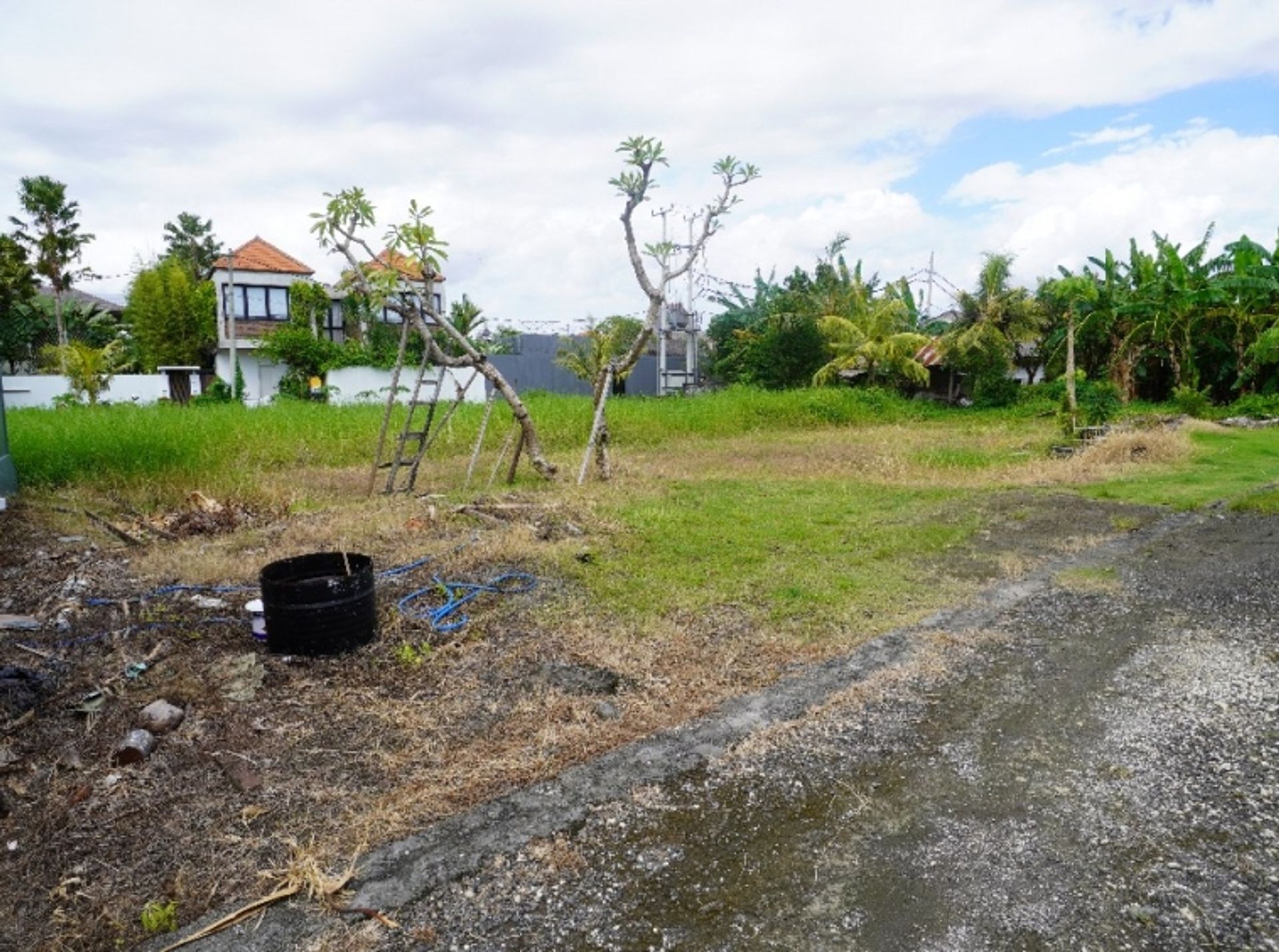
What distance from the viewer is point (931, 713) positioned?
4.05 meters

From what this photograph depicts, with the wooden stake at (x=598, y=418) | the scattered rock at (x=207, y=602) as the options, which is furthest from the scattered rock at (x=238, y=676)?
the wooden stake at (x=598, y=418)

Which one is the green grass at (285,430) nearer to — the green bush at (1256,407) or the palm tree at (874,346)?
the palm tree at (874,346)

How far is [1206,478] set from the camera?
10.7 meters

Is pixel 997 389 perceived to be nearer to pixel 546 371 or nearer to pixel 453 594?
pixel 546 371

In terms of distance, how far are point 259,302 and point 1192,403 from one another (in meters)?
28.6

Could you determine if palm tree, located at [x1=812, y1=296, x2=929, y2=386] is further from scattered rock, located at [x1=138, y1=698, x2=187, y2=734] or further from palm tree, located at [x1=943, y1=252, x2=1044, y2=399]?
scattered rock, located at [x1=138, y1=698, x2=187, y2=734]

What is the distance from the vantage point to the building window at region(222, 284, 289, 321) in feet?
97.0

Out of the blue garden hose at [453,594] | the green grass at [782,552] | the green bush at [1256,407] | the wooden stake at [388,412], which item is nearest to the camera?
the blue garden hose at [453,594]

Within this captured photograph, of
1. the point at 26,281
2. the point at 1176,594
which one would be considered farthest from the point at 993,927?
the point at 26,281

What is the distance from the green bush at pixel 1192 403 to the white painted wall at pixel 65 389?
1088 inches

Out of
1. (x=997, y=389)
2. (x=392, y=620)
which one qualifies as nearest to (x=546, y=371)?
(x=997, y=389)

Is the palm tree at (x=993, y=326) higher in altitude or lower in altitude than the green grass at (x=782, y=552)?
higher

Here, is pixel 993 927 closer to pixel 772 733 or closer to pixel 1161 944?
pixel 1161 944

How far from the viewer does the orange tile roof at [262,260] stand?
29391mm
